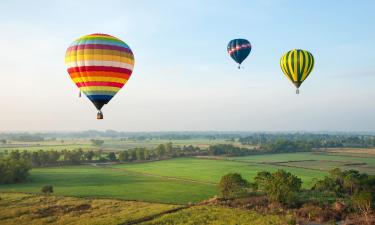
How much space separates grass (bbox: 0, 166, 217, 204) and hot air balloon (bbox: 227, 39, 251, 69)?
72.6 ft

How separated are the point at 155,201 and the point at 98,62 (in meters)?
27.5

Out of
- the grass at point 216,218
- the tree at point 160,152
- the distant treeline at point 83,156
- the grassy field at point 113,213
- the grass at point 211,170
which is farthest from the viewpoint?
the tree at point 160,152

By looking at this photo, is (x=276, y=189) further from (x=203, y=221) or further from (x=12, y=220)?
(x=12, y=220)

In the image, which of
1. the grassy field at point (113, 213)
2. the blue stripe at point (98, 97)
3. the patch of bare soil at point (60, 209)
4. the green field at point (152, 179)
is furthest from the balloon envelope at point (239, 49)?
the patch of bare soil at point (60, 209)

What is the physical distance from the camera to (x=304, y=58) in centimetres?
5147

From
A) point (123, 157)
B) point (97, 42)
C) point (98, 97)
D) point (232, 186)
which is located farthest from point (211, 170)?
point (97, 42)

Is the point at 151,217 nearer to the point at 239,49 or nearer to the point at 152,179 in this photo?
the point at 239,49

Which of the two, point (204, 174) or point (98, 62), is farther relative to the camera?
point (204, 174)

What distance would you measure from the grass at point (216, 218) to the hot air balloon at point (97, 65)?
15593mm

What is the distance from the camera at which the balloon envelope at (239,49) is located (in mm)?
62469

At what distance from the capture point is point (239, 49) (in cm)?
6238

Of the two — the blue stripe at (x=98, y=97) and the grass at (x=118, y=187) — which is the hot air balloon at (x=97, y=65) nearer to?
the blue stripe at (x=98, y=97)

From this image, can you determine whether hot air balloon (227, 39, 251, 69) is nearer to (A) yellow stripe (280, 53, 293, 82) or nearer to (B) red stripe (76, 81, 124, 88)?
(A) yellow stripe (280, 53, 293, 82)

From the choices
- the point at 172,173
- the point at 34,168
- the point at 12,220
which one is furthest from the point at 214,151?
the point at 12,220
